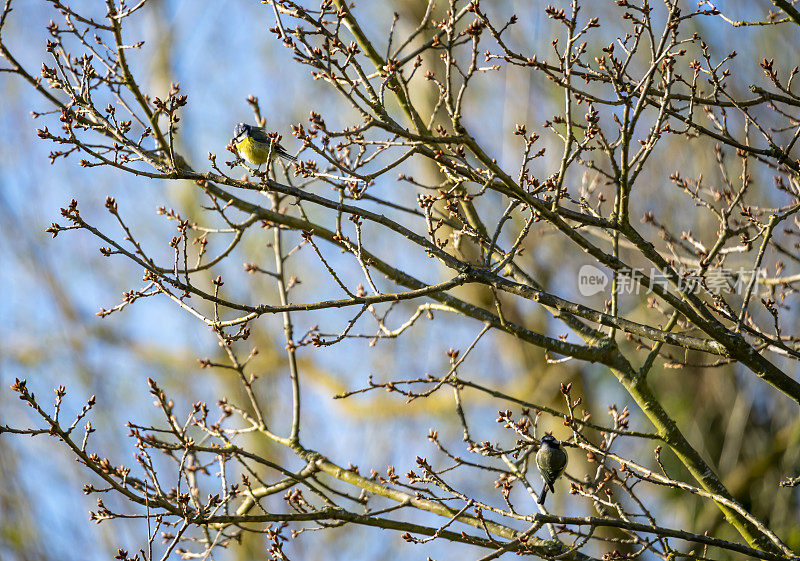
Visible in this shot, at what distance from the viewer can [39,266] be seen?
18.9ft

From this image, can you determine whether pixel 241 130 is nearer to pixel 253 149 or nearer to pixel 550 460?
pixel 253 149

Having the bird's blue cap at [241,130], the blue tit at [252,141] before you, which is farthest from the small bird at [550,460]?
the bird's blue cap at [241,130]

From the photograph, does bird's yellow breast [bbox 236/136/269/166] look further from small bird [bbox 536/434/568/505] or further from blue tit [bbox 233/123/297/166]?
small bird [bbox 536/434/568/505]

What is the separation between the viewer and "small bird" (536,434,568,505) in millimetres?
2568

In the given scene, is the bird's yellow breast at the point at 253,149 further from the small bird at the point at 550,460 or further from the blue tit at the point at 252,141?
the small bird at the point at 550,460

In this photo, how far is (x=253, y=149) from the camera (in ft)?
11.1

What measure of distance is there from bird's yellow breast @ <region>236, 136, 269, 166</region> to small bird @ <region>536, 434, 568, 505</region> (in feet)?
5.55

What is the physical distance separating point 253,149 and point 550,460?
1826mm

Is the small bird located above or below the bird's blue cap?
below

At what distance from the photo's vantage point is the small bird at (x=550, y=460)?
257 centimetres

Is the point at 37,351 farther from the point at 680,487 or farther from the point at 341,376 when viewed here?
the point at 680,487

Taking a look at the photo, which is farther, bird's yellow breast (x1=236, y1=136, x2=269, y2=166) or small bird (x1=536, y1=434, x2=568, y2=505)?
bird's yellow breast (x1=236, y1=136, x2=269, y2=166)

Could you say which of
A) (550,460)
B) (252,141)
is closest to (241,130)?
(252,141)

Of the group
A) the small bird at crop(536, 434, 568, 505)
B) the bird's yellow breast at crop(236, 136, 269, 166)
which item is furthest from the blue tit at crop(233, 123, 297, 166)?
the small bird at crop(536, 434, 568, 505)
